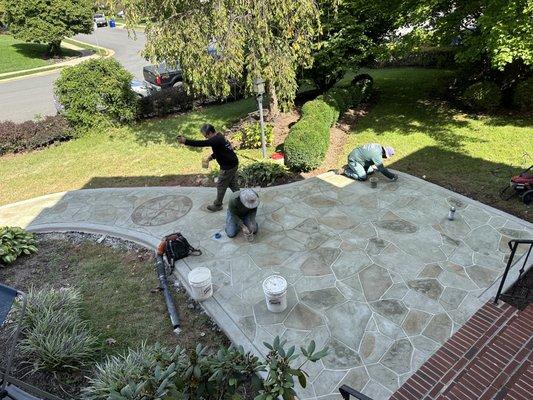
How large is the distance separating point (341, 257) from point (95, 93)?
1093 cm

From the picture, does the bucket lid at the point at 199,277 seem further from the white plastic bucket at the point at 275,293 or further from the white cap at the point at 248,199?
the white cap at the point at 248,199

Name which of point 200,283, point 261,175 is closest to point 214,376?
point 200,283

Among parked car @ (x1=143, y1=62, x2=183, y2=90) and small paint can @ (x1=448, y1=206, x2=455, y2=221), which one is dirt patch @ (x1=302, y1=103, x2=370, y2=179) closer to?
small paint can @ (x1=448, y1=206, x2=455, y2=221)

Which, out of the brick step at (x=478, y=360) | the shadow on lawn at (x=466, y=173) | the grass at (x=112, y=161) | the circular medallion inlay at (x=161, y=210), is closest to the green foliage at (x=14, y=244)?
the circular medallion inlay at (x=161, y=210)

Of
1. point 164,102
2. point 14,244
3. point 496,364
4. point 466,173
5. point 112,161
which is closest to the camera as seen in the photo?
point 496,364

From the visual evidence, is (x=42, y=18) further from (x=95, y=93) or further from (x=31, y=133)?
(x=31, y=133)

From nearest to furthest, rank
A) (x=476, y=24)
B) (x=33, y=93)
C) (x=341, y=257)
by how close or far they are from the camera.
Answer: (x=341, y=257) → (x=476, y=24) → (x=33, y=93)

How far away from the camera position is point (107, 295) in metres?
6.00

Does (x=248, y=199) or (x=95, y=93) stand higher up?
(x=95, y=93)

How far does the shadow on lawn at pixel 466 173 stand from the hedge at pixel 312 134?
6.23 feet

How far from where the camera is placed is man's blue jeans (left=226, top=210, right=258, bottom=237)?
6.80 metres

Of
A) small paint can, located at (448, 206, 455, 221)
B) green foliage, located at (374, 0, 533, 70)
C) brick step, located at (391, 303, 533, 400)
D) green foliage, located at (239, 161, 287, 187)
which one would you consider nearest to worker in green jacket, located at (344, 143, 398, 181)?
green foliage, located at (239, 161, 287, 187)

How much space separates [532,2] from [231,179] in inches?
282

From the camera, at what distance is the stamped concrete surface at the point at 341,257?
15.7 feet
